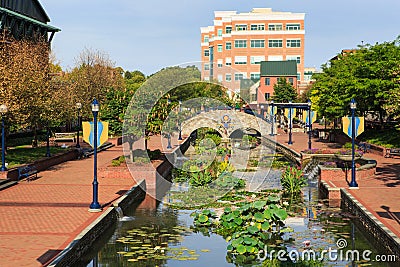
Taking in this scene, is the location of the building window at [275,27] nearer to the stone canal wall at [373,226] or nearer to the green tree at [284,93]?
the green tree at [284,93]

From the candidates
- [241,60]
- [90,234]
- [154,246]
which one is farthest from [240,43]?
[90,234]

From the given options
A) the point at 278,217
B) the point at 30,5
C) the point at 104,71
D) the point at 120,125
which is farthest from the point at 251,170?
the point at 30,5

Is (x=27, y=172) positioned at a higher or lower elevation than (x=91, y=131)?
lower

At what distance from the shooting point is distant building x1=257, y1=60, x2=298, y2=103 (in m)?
91.5

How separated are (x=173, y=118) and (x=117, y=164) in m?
6.59

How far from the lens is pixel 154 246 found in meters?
15.1

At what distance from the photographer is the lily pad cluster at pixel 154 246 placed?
14.0 m

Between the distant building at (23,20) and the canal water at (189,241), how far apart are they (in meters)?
32.2

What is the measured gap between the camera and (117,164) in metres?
27.2

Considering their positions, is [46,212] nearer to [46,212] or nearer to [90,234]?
[46,212]

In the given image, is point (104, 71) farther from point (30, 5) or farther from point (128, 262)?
point (128, 262)

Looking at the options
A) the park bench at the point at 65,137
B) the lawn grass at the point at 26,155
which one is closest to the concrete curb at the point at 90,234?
the lawn grass at the point at 26,155

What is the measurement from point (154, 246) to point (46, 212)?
454 cm

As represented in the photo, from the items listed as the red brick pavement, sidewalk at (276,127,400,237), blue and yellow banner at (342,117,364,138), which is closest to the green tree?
sidewalk at (276,127,400,237)
